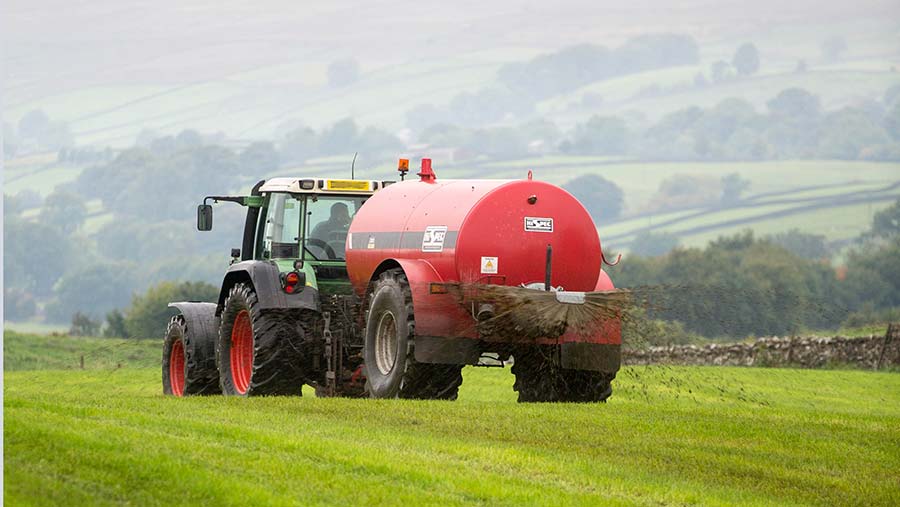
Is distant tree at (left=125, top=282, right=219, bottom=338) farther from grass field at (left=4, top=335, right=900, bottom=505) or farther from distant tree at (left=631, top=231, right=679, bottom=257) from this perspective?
distant tree at (left=631, top=231, right=679, bottom=257)

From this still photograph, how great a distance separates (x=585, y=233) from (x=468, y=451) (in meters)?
5.23

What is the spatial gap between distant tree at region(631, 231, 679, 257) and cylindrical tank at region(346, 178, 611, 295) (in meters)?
127

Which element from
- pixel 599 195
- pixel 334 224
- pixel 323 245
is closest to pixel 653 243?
pixel 599 195

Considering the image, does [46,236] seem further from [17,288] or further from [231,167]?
[231,167]

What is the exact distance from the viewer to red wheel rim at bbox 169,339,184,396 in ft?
74.4

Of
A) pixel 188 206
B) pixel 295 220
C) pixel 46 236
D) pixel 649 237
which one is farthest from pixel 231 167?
pixel 295 220

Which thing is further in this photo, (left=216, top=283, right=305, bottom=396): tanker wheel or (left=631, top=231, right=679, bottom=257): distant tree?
(left=631, top=231, right=679, bottom=257): distant tree

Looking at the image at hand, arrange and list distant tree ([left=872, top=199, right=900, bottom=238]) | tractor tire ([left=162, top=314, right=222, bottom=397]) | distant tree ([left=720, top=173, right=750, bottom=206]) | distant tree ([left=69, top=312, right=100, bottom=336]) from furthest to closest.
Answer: distant tree ([left=720, top=173, right=750, bottom=206])
distant tree ([left=872, top=199, right=900, bottom=238])
distant tree ([left=69, top=312, right=100, bottom=336])
tractor tire ([left=162, top=314, right=222, bottom=397])

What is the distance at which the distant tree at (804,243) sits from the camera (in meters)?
Answer: 134

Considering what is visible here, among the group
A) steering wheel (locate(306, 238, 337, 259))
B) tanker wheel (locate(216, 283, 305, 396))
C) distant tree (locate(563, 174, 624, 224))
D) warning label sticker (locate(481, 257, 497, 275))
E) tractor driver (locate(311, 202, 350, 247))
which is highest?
distant tree (locate(563, 174, 624, 224))

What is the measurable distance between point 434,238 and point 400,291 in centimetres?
77

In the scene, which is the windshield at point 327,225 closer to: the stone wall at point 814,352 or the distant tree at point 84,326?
the stone wall at point 814,352

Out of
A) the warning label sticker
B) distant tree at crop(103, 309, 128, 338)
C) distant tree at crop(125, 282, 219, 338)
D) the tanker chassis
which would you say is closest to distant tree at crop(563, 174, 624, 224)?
distant tree at crop(125, 282, 219, 338)

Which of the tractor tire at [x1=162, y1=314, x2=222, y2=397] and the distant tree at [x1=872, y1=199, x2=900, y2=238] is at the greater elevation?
the distant tree at [x1=872, y1=199, x2=900, y2=238]
